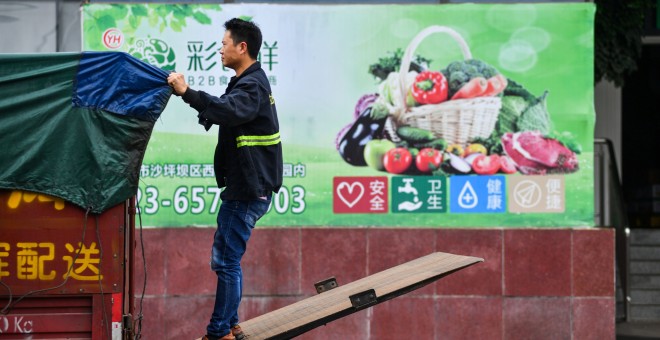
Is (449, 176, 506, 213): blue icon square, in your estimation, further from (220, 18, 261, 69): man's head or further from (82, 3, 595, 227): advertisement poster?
(220, 18, 261, 69): man's head

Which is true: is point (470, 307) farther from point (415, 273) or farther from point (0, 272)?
point (0, 272)

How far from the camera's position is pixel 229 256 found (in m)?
7.18

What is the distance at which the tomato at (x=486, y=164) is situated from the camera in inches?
439

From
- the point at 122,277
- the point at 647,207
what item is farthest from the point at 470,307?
the point at 647,207

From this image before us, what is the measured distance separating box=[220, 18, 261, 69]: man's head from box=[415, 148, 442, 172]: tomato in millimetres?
3997

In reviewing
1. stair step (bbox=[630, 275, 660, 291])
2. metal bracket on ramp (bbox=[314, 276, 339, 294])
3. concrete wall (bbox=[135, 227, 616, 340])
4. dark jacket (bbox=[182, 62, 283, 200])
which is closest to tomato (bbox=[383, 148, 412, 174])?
concrete wall (bbox=[135, 227, 616, 340])

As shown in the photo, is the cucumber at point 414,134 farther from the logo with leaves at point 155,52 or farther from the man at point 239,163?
the man at point 239,163

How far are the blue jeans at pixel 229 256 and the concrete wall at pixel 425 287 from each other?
12.5 ft

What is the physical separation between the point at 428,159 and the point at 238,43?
4118mm

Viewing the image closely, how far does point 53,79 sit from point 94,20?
16.0 ft

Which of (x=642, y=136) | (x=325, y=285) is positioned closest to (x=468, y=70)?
(x=325, y=285)

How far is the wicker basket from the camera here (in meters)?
11.2

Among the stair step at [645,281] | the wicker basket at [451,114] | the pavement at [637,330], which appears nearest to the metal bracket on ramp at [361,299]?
the wicker basket at [451,114]

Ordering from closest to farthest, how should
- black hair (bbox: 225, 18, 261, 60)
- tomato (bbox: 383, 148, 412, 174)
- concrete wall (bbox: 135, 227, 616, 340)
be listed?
1. black hair (bbox: 225, 18, 261, 60)
2. concrete wall (bbox: 135, 227, 616, 340)
3. tomato (bbox: 383, 148, 412, 174)
